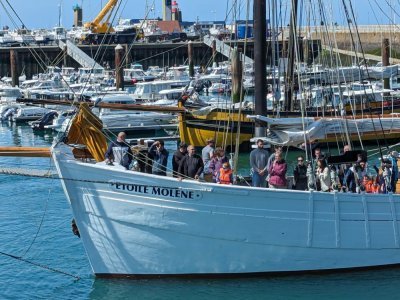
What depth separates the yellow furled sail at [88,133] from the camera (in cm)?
1812

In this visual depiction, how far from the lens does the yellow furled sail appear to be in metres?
18.1

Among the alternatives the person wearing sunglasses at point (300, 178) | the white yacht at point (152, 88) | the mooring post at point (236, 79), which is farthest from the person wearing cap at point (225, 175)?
the white yacht at point (152, 88)

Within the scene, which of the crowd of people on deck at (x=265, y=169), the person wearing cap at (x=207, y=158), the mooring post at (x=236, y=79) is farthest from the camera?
the mooring post at (x=236, y=79)

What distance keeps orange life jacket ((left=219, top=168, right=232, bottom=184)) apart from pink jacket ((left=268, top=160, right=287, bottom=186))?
2.71 ft

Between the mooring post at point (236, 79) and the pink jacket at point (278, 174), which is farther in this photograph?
the mooring post at point (236, 79)

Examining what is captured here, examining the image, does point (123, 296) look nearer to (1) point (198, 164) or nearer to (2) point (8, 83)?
(1) point (198, 164)

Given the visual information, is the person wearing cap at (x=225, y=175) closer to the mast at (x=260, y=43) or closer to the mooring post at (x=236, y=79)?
the mast at (x=260, y=43)

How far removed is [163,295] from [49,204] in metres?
11.7

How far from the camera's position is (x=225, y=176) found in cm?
1792

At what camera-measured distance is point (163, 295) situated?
18.2 metres

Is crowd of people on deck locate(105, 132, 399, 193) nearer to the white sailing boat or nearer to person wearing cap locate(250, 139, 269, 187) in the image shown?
person wearing cap locate(250, 139, 269, 187)

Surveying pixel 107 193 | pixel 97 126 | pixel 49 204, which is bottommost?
pixel 49 204

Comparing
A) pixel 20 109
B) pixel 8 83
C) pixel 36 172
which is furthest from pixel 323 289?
pixel 8 83

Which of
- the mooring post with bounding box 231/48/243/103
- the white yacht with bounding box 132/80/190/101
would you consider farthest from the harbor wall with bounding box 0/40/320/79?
the mooring post with bounding box 231/48/243/103
